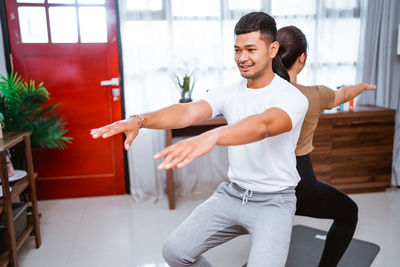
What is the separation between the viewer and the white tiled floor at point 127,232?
235 centimetres

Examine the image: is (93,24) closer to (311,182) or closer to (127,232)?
(127,232)

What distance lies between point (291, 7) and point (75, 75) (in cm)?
209

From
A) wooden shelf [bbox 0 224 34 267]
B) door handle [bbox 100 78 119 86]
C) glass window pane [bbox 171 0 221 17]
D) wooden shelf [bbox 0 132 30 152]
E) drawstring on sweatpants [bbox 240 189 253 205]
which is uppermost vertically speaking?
glass window pane [bbox 171 0 221 17]

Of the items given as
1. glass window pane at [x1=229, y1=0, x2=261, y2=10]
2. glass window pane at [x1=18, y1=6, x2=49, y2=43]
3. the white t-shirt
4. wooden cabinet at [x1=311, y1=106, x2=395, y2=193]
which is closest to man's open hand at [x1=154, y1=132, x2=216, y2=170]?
the white t-shirt

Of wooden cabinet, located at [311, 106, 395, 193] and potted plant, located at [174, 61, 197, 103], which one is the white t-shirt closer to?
potted plant, located at [174, 61, 197, 103]

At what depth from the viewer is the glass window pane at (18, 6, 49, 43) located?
307 centimetres

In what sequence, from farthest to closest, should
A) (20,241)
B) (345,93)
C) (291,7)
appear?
(291,7) → (20,241) → (345,93)

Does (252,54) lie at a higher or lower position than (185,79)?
higher

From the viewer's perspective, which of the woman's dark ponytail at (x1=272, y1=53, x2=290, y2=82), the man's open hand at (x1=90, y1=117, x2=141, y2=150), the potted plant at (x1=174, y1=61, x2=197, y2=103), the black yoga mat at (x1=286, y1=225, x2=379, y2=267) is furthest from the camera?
the potted plant at (x1=174, y1=61, x2=197, y2=103)

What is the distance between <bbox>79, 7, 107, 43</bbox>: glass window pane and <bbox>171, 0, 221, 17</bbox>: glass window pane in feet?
2.10

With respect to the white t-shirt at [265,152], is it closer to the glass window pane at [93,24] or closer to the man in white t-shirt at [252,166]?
the man in white t-shirt at [252,166]

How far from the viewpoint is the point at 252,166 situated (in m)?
1.49

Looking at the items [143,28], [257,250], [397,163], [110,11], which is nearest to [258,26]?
[257,250]

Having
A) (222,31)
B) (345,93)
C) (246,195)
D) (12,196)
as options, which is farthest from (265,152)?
(222,31)
